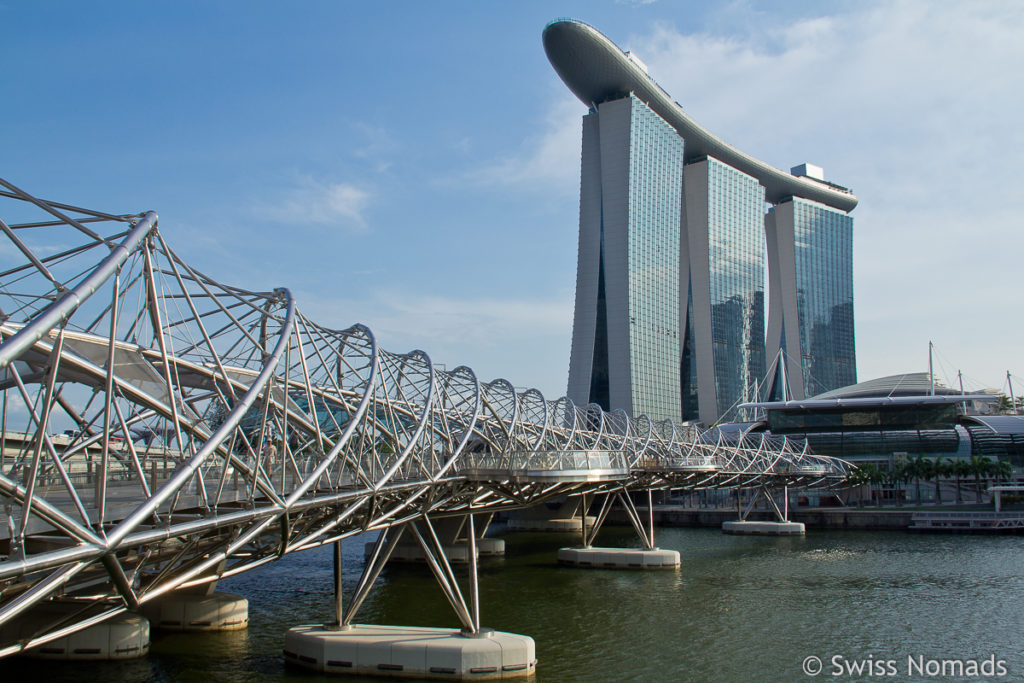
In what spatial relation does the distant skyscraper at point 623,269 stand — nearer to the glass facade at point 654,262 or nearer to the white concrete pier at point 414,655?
the glass facade at point 654,262

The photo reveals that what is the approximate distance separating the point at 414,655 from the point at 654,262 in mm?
135951

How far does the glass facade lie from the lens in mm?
155625

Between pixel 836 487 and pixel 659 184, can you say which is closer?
pixel 836 487

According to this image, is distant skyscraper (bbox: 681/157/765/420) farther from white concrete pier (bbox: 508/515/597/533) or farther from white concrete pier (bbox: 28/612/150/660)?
white concrete pier (bbox: 28/612/150/660)

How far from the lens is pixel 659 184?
166 meters

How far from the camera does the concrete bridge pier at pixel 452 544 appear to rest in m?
64.5

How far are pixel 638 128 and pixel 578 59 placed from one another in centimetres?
1724

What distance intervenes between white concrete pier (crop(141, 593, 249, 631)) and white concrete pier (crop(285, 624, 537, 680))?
22.8 ft

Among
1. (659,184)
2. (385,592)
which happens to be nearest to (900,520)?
(385,592)

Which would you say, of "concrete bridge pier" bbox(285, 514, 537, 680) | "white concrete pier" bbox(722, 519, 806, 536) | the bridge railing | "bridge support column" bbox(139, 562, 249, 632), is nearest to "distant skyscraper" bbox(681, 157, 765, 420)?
"white concrete pier" bbox(722, 519, 806, 536)

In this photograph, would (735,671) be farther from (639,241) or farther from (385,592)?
(639,241)

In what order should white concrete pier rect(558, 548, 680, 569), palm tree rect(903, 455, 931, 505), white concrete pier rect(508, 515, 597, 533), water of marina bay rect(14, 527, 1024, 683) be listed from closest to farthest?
1. water of marina bay rect(14, 527, 1024, 683)
2. white concrete pier rect(558, 548, 680, 569)
3. white concrete pier rect(508, 515, 597, 533)
4. palm tree rect(903, 455, 931, 505)

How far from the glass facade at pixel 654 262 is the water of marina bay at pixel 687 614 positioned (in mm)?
87003

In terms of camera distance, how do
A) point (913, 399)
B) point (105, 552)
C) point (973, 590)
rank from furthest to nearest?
point (913, 399) < point (973, 590) < point (105, 552)
